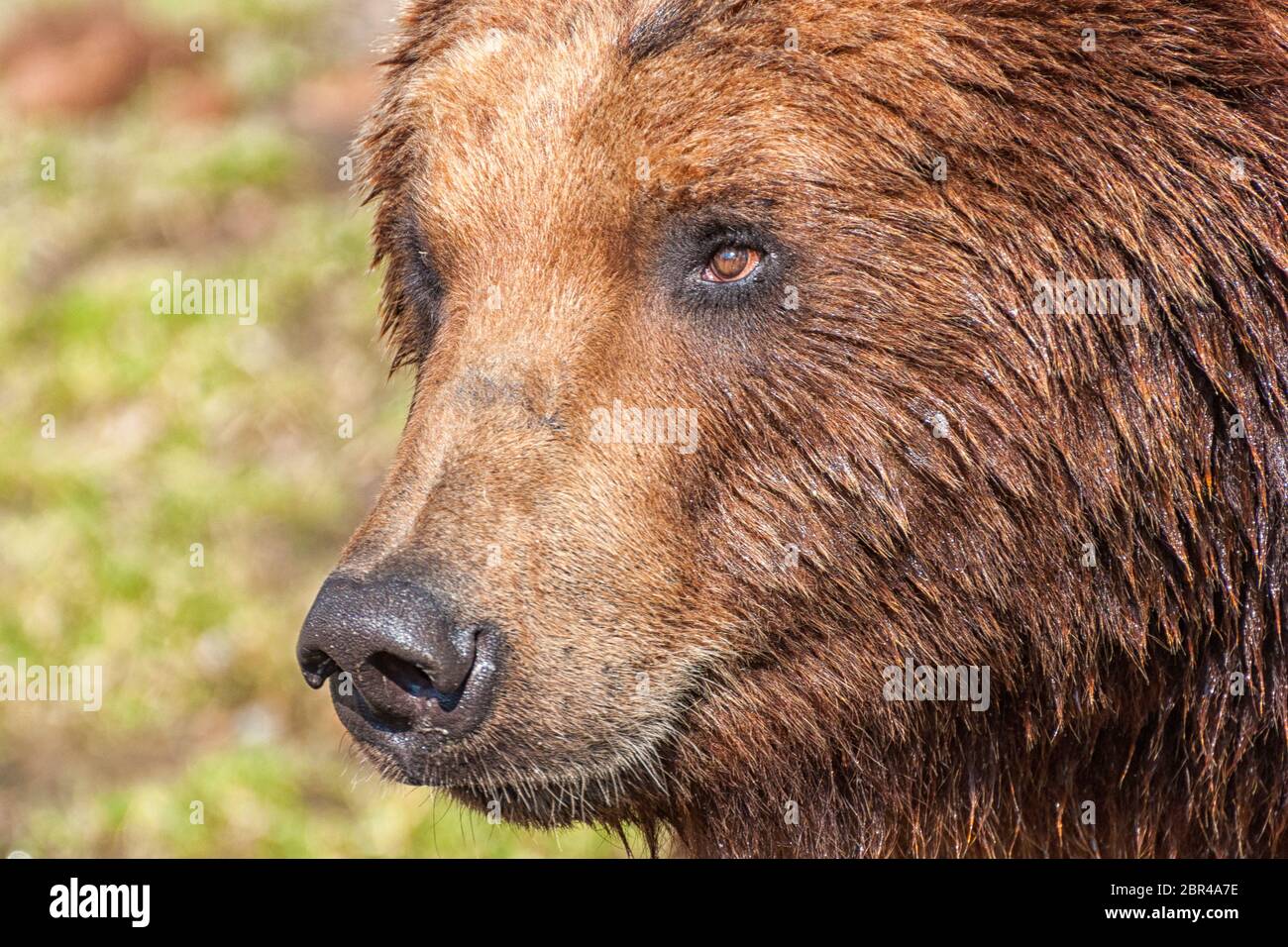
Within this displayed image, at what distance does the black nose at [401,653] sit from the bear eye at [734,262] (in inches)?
35.3

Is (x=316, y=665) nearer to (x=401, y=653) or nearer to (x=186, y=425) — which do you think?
(x=401, y=653)

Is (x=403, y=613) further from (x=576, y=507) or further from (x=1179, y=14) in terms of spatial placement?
(x=1179, y=14)

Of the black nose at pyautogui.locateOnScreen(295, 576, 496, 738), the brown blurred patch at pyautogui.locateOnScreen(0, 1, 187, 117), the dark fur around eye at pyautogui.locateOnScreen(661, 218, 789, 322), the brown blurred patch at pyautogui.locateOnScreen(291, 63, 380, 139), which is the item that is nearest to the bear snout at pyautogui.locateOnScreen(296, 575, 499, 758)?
the black nose at pyautogui.locateOnScreen(295, 576, 496, 738)

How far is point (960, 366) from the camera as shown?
3.51m

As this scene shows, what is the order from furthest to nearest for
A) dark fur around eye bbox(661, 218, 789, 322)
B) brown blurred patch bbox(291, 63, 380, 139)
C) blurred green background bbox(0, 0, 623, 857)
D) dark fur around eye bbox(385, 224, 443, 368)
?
brown blurred patch bbox(291, 63, 380, 139), blurred green background bbox(0, 0, 623, 857), dark fur around eye bbox(385, 224, 443, 368), dark fur around eye bbox(661, 218, 789, 322)

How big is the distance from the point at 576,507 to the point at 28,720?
403cm

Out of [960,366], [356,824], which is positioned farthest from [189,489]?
[960,366]

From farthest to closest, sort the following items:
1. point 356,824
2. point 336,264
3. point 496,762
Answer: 1. point 336,264
2. point 356,824
3. point 496,762

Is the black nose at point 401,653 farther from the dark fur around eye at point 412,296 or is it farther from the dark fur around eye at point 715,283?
the dark fur around eye at point 412,296

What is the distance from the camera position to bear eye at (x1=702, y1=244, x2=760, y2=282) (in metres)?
3.55

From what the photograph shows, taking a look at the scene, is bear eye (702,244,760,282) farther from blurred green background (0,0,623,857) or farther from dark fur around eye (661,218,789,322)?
blurred green background (0,0,623,857)

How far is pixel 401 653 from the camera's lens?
10.5ft

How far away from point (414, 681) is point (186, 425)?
17.1ft

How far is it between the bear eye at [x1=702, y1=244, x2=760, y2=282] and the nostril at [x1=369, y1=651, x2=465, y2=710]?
101cm
